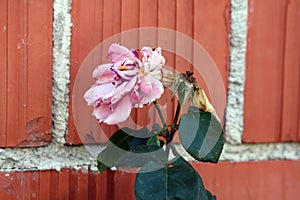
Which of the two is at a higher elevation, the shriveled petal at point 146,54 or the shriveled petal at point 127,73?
the shriveled petal at point 146,54

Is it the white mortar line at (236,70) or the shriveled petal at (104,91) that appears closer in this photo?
the shriveled petal at (104,91)

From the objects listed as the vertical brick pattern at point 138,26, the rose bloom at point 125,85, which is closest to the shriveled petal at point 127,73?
the rose bloom at point 125,85

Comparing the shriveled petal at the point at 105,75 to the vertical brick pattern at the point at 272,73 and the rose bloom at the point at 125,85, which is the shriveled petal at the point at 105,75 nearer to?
the rose bloom at the point at 125,85

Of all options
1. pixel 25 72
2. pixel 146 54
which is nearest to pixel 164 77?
pixel 146 54

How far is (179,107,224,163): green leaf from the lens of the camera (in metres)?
0.45

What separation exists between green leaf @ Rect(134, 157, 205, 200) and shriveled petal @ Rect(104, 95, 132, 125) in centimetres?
5

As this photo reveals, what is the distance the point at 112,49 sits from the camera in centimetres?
48

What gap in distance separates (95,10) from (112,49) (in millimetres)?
92

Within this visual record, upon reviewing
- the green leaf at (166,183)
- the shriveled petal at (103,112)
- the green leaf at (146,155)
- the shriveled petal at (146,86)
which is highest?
the shriveled petal at (146,86)

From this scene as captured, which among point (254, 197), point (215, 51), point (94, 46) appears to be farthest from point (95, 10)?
point (254, 197)

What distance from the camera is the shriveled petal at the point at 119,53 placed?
1.54 ft

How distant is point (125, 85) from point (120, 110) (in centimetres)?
2

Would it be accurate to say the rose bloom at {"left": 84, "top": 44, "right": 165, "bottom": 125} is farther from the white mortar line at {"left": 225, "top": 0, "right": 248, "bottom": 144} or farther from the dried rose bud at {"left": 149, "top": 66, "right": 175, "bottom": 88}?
the white mortar line at {"left": 225, "top": 0, "right": 248, "bottom": 144}

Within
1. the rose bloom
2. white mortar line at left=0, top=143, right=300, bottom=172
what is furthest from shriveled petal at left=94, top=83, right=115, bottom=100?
white mortar line at left=0, top=143, right=300, bottom=172
